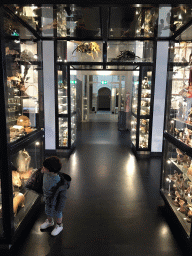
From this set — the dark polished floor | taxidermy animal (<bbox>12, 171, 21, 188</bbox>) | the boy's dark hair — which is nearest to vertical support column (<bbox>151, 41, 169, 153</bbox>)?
the dark polished floor

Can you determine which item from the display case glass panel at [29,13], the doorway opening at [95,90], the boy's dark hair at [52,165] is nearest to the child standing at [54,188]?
the boy's dark hair at [52,165]

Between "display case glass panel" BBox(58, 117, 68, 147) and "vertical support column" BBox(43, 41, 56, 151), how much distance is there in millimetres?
219

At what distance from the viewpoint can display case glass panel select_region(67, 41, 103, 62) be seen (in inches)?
222

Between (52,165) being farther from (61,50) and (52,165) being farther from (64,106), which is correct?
(61,50)

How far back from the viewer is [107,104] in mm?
25047

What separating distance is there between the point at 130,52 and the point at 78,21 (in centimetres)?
318

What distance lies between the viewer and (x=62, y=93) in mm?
6516

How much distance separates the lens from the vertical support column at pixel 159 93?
6020mm

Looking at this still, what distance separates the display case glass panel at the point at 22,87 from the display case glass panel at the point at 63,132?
313 cm

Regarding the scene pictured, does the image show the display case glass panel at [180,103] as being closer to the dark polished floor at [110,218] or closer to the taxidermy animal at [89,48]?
the dark polished floor at [110,218]

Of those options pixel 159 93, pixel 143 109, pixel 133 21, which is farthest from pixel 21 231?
pixel 159 93

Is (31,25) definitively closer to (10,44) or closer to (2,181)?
(10,44)

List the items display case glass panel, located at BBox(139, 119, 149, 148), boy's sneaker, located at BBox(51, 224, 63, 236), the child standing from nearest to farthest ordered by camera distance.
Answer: the child standing < boy's sneaker, located at BBox(51, 224, 63, 236) < display case glass panel, located at BBox(139, 119, 149, 148)

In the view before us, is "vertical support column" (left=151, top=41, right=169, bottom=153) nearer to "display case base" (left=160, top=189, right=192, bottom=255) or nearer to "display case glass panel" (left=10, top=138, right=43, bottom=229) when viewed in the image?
"display case base" (left=160, top=189, right=192, bottom=255)
